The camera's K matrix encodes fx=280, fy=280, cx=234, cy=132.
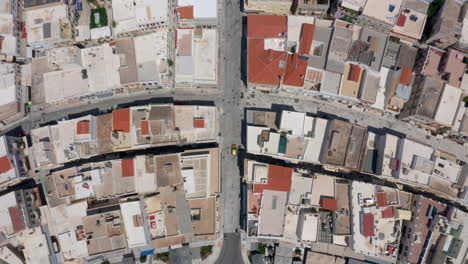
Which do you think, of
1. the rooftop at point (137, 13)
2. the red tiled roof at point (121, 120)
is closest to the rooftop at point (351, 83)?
the rooftop at point (137, 13)

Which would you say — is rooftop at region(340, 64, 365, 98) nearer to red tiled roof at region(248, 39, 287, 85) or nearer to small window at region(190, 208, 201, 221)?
red tiled roof at region(248, 39, 287, 85)

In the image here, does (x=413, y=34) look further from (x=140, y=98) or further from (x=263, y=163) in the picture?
(x=140, y=98)

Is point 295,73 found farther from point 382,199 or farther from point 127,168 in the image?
point 127,168

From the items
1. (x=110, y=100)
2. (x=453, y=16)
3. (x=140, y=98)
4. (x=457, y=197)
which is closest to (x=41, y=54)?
(x=110, y=100)

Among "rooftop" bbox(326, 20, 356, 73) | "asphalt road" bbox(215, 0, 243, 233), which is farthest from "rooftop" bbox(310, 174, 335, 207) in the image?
"rooftop" bbox(326, 20, 356, 73)

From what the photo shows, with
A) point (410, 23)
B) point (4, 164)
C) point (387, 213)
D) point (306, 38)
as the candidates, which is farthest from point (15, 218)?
point (410, 23)

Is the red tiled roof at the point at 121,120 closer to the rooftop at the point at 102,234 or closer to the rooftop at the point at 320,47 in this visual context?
the rooftop at the point at 102,234
